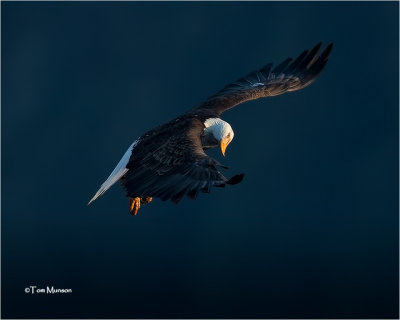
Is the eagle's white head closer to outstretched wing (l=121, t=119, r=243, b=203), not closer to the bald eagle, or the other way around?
the bald eagle

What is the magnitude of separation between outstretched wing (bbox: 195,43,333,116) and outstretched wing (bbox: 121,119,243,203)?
305cm

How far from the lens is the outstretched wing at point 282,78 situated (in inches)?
709

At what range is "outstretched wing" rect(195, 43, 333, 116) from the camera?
18.0m

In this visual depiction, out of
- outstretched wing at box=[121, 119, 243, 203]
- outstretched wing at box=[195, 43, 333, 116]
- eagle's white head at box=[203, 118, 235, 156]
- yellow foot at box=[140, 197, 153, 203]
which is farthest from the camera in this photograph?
outstretched wing at box=[195, 43, 333, 116]

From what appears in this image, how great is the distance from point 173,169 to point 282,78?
17.3ft

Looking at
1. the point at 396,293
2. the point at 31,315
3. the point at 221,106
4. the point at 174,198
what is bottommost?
the point at 396,293

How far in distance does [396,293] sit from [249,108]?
11.8 metres

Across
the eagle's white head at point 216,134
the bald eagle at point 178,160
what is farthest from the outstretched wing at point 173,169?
the eagle's white head at point 216,134

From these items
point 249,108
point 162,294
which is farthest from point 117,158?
point 162,294

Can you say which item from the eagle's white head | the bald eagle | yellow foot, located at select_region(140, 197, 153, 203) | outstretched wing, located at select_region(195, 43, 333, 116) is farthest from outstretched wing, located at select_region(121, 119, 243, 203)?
outstretched wing, located at select_region(195, 43, 333, 116)

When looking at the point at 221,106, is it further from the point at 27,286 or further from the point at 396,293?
the point at 396,293

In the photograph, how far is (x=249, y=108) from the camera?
41750 mm

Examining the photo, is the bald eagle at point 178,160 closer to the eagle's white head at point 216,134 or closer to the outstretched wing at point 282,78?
the eagle's white head at point 216,134

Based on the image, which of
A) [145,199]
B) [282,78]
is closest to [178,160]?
[145,199]
